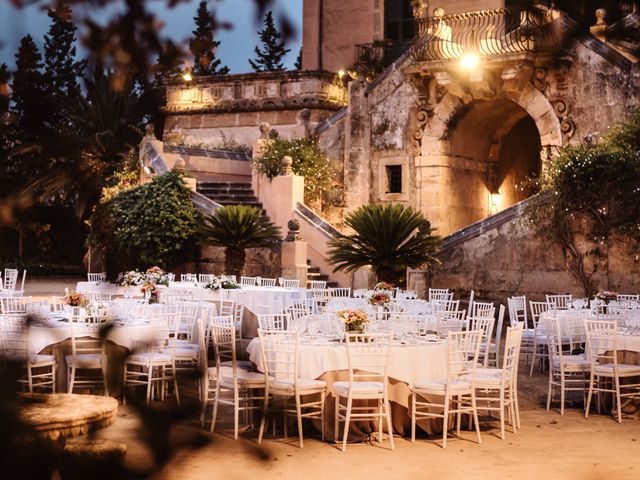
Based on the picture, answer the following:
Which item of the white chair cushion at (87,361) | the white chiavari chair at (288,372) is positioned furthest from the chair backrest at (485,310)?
the white chair cushion at (87,361)

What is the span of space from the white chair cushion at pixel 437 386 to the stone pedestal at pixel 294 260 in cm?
961

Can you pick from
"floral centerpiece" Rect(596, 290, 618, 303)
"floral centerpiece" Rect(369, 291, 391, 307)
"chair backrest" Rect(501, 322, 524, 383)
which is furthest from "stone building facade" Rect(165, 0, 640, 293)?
"chair backrest" Rect(501, 322, 524, 383)

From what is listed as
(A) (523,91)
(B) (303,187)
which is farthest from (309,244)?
(A) (523,91)

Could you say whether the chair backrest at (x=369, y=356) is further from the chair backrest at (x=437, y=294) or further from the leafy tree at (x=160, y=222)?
the leafy tree at (x=160, y=222)

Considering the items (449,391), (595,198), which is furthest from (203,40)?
(595,198)

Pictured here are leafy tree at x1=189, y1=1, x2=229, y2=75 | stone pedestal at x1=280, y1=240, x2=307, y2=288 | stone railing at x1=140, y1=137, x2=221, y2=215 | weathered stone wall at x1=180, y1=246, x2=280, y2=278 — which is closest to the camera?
leafy tree at x1=189, y1=1, x2=229, y2=75

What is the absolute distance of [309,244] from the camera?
18.4 meters

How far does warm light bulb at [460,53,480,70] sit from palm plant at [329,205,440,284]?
4.65 m

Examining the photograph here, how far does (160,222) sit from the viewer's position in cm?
1811

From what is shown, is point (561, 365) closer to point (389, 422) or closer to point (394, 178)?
point (389, 422)

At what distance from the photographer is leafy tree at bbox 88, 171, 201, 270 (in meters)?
18.2

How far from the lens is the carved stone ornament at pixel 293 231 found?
17.1 m

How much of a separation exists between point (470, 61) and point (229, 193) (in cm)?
568

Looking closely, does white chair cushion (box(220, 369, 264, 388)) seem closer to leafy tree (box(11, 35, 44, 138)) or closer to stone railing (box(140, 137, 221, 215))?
leafy tree (box(11, 35, 44, 138))
